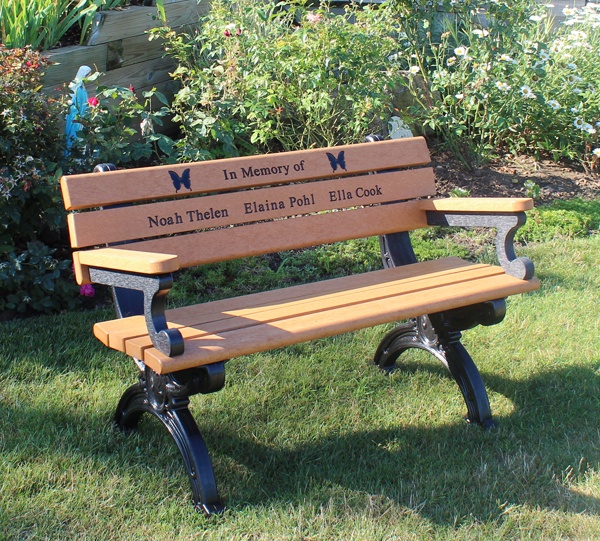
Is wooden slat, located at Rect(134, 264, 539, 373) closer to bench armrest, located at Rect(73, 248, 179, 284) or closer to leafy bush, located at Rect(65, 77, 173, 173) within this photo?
bench armrest, located at Rect(73, 248, 179, 284)

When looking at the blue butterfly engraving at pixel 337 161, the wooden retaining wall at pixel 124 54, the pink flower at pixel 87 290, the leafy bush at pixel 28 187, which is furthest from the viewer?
the wooden retaining wall at pixel 124 54

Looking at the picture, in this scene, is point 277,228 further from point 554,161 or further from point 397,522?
point 554,161

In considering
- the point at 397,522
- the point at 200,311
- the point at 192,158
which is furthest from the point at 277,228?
the point at 192,158

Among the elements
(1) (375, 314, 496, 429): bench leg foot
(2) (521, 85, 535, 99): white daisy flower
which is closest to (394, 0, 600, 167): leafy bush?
(2) (521, 85, 535, 99): white daisy flower

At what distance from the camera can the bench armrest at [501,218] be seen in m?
3.09

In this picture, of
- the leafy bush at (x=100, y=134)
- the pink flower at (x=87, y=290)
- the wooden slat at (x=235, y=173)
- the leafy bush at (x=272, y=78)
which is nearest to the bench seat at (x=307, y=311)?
the wooden slat at (x=235, y=173)

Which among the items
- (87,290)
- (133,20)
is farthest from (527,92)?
(87,290)

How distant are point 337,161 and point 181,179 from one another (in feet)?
2.47

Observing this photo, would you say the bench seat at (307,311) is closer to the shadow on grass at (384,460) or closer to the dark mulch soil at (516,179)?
the shadow on grass at (384,460)

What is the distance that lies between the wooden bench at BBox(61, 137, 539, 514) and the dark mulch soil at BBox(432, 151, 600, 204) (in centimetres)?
229

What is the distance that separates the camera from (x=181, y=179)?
3107 millimetres

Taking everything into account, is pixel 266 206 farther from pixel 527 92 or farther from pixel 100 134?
pixel 527 92

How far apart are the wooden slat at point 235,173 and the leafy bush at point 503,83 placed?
92.6 inches

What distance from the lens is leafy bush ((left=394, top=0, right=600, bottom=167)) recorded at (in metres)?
5.86
